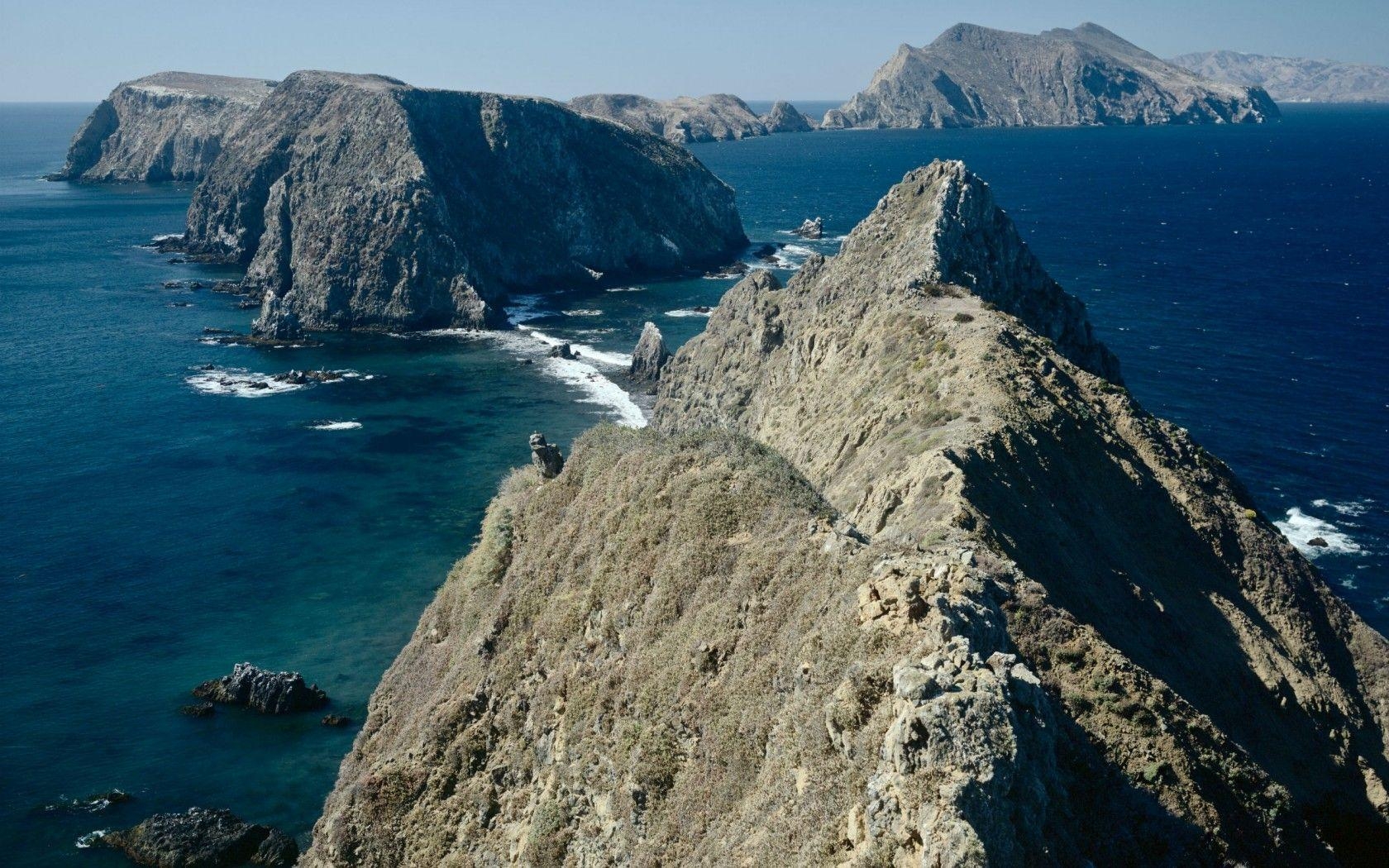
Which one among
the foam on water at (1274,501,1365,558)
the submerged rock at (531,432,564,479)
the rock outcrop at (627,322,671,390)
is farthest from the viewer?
the rock outcrop at (627,322,671,390)

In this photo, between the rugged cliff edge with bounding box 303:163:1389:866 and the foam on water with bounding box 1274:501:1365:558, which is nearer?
the rugged cliff edge with bounding box 303:163:1389:866

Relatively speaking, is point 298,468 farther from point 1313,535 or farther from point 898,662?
point 898,662

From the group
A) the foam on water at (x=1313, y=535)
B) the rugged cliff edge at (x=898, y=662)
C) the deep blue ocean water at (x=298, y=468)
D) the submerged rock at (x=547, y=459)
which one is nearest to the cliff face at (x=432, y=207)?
the deep blue ocean water at (x=298, y=468)

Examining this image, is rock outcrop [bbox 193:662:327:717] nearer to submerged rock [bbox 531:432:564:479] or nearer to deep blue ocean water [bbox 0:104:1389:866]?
deep blue ocean water [bbox 0:104:1389:866]

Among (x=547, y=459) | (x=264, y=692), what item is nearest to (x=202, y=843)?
(x=264, y=692)

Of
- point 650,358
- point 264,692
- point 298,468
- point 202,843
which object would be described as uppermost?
point 650,358

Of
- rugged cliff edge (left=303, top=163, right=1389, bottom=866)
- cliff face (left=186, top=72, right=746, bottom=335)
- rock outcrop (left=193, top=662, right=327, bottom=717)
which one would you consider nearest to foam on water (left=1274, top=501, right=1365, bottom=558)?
rugged cliff edge (left=303, top=163, right=1389, bottom=866)
